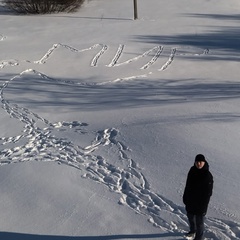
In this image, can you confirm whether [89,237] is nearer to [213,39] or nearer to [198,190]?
[198,190]

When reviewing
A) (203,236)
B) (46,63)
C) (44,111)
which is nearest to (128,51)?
(46,63)

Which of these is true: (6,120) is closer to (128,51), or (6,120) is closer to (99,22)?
(128,51)

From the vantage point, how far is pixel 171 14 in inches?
741

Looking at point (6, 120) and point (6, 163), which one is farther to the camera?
point (6, 120)

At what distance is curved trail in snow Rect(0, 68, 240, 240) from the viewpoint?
547 centimetres

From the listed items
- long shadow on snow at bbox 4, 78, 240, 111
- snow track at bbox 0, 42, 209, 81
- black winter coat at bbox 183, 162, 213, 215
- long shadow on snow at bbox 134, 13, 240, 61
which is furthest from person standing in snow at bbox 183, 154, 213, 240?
long shadow on snow at bbox 134, 13, 240, 61

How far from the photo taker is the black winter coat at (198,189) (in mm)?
4715

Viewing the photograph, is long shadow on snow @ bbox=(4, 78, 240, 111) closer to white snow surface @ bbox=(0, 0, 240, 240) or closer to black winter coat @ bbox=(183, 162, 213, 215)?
white snow surface @ bbox=(0, 0, 240, 240)

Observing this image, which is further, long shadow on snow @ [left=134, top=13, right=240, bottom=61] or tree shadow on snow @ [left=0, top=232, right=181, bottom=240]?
long shadow on snow @ [left=134, top=13, right=240, bottom=61]

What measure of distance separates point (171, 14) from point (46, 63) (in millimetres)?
8057

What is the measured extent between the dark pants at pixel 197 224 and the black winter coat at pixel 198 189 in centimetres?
10

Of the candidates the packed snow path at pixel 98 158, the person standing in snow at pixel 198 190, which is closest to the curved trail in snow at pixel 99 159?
the packed snow path at pixel 98 158

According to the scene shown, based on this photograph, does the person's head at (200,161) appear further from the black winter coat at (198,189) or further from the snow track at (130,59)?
the snow track at (130,59)

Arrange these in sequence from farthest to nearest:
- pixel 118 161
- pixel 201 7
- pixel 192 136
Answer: pixel 201 7 → pixel 192 136 → pixel 118 161
